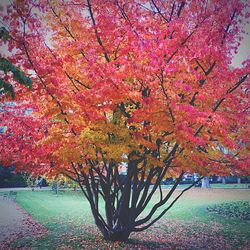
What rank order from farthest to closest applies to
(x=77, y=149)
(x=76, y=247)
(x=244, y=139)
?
(x=76, y=247) < (x=244, y=139) < (x=77, y=149)

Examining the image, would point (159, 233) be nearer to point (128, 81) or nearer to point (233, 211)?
point (128, 81)

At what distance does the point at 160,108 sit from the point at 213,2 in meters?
2.69

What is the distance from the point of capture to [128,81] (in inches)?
302

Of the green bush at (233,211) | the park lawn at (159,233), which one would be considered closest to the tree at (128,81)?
the park lawn at (159,233)

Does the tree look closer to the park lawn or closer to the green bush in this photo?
the park lawn

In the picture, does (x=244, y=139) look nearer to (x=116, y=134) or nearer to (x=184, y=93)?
(x=184, y=93)

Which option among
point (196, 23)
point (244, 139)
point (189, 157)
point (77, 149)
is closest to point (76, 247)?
point (77, 149)

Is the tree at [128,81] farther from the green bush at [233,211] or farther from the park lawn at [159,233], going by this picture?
the green bush at [233,211]

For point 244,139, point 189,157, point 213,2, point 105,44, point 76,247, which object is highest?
point 213,2

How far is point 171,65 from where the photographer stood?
6262 mm

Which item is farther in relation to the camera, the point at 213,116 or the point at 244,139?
the point at 244,139

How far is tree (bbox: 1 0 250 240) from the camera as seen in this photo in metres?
6.44

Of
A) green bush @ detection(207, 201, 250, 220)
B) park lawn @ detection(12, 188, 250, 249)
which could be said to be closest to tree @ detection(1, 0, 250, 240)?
park lawn @ detection(12, 188, 250, 249)

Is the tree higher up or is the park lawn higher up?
the tree
